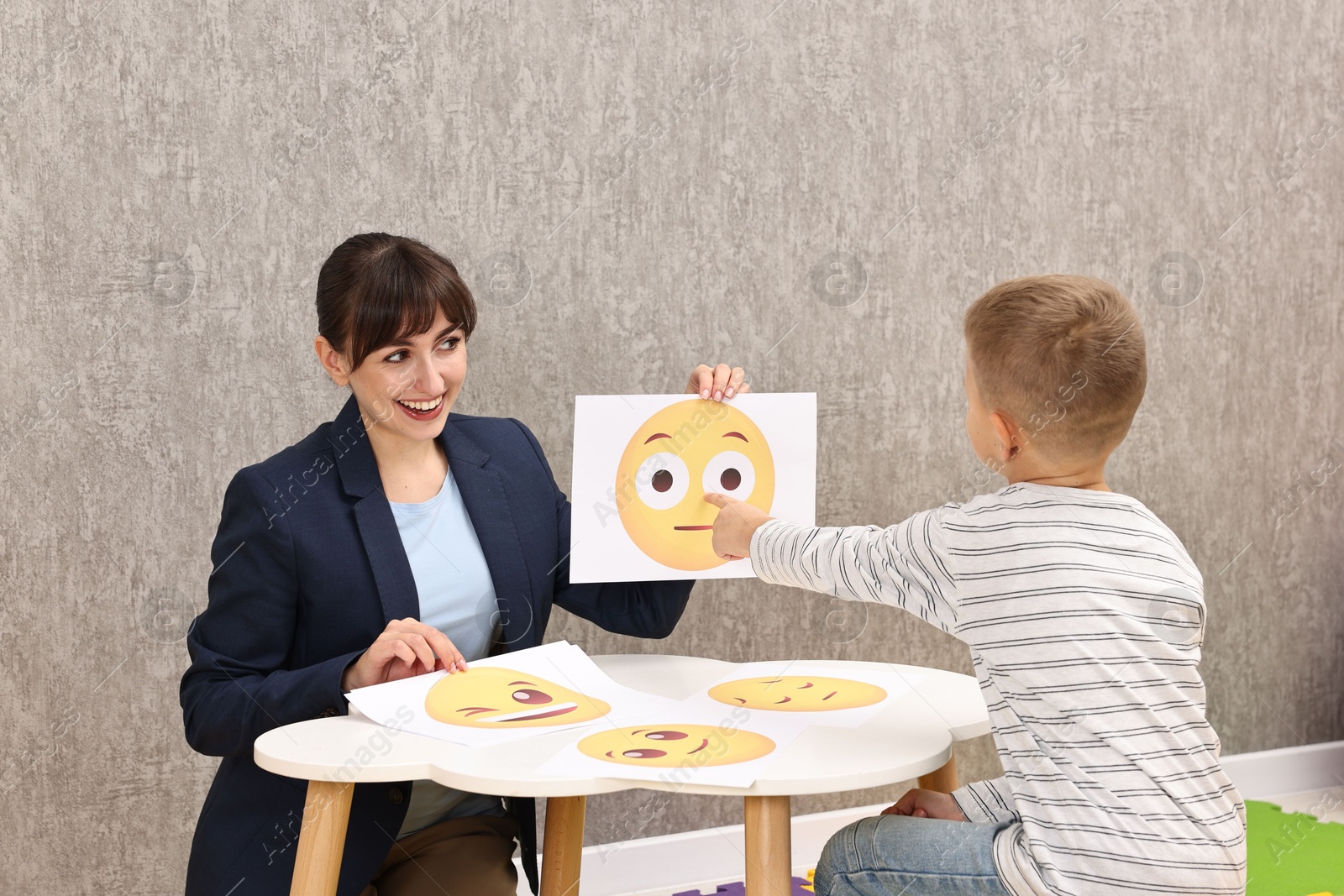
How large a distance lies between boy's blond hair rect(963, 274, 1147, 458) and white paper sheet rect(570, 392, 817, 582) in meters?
0.41

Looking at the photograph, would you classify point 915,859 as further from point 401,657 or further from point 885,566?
point 401,657

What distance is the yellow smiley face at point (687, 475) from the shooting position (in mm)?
1564

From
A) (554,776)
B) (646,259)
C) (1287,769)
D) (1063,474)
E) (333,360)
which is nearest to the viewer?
(554,776)

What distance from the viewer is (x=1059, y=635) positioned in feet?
3.66

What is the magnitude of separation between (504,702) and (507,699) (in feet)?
0.04

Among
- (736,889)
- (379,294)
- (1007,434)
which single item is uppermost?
(379,294)

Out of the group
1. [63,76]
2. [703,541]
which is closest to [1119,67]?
[703,541]

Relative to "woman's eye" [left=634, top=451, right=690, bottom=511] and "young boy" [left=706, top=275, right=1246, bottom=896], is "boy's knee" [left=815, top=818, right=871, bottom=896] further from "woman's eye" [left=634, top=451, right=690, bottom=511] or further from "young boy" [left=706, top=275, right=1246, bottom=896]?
"woman's eye" [left=634, top=451, right=690, bottom=511]

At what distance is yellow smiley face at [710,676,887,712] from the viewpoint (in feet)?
4.48

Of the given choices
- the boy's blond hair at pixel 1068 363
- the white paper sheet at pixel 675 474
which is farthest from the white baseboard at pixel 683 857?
the boy's blond hair at pixel 1068 363

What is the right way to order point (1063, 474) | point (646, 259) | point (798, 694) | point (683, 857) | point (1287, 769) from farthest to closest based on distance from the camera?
point (1287, 769)
point (683, 857)
point (646, 259)
point (798, 694)
point (1063, 474)

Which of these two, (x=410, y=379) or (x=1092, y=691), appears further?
(x=410, y=379)

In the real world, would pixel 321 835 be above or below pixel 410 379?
below

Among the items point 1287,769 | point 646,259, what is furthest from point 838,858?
point 1287,769
